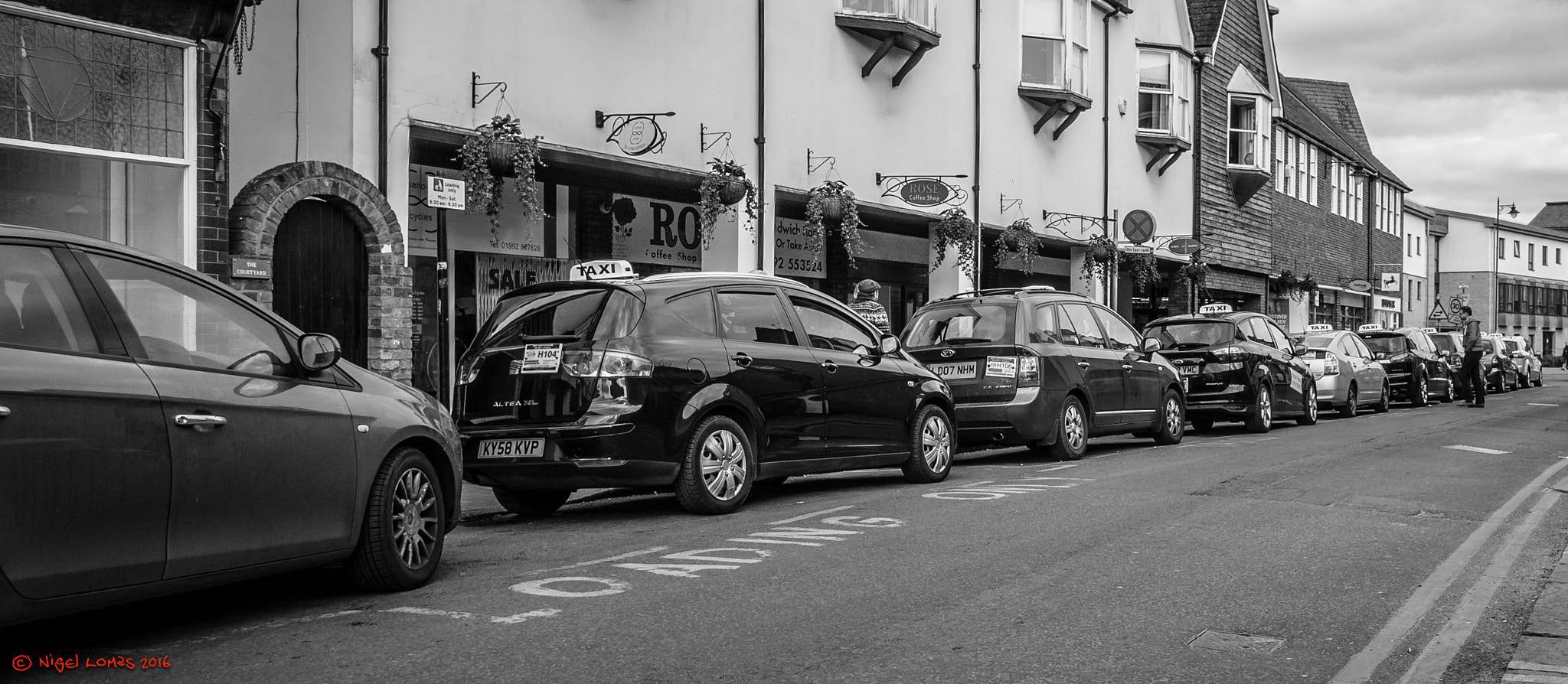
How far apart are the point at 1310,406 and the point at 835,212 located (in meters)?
7.74

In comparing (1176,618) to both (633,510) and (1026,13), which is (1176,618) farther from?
(1026,13)

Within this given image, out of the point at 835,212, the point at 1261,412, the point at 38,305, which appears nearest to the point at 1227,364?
the point at 1261,412

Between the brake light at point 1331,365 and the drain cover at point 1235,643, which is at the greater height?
the brake light at point 1331,365

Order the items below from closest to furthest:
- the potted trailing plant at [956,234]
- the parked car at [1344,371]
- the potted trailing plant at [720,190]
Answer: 1. the potted trailing plant at [720,190]
2. the potted trailing plant at [956,234]
3. the parked car at [1344,371]

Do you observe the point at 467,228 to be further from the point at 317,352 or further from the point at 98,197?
the point at 317,352

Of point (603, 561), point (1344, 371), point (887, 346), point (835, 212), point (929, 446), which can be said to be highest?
point (835, 212)

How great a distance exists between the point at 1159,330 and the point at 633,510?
36.1 ft

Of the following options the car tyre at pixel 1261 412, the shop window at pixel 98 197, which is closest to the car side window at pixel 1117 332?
the car tyre at pixel 1261 412

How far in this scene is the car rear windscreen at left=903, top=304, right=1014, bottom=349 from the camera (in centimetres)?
1314

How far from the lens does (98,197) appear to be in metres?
10.8

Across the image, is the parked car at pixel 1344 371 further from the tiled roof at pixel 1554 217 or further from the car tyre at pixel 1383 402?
the tiled roof at pixel 1554 217

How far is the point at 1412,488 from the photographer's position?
10805mm

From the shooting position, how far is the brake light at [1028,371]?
42.5ft

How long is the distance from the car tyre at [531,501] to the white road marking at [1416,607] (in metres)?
5.26
